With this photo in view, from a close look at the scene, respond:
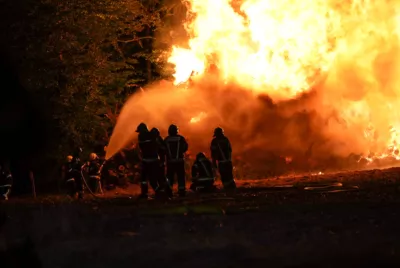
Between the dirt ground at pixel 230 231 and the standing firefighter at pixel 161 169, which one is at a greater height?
the standing firefighter at pixel 161 169

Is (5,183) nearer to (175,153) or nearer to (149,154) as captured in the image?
(149,154)

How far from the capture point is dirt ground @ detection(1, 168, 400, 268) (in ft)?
29.4

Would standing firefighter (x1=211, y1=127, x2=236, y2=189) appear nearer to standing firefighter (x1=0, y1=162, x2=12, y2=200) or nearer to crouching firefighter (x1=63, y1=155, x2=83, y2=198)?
crouching firefighter (x1=63, y1=155, x2=83, y2=198)

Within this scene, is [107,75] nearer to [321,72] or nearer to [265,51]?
[265,51]

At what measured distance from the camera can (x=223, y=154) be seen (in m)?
18.1

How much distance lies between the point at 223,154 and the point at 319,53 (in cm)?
695

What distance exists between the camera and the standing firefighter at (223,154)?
18.0 m

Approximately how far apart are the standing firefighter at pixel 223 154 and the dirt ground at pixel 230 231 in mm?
2524

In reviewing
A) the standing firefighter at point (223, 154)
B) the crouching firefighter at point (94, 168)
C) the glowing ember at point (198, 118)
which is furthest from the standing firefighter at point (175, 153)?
the glowing ember at point (198, 118)

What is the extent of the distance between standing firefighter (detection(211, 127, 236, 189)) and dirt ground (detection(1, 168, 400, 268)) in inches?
99.4

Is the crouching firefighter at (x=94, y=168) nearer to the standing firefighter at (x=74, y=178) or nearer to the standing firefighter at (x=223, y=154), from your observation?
the standing firefighter at (x=74, y=178)

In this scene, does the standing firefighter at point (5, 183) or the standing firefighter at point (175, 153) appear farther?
the standing firefighter at point (5, 183)

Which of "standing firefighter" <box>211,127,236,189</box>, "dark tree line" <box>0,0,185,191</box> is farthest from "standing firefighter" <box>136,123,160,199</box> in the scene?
"dark tree line" <box>0,0,185,191</box>

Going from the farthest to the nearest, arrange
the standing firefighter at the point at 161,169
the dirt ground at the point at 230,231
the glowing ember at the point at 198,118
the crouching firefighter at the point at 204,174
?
the glowing ember at the point at 198,118 → the crouching firefighter at the point at 204,174 → the standing firefighter at the point at 161,169 → the dirt ground at the point at 230,231
